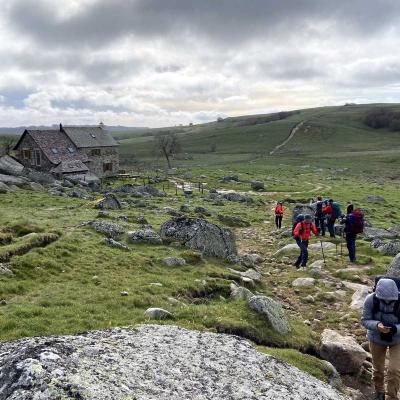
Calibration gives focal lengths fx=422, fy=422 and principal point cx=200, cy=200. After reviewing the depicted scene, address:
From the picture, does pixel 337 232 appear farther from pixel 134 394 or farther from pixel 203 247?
pixel 134 394

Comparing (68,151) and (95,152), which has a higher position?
(68,151)

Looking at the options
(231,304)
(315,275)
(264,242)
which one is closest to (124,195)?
(264,242)

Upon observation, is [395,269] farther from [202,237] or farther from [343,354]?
[202,237]

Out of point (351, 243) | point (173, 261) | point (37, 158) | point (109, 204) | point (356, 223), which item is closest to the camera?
point (173, 261)

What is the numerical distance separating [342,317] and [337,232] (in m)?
17.2

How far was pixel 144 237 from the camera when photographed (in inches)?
923

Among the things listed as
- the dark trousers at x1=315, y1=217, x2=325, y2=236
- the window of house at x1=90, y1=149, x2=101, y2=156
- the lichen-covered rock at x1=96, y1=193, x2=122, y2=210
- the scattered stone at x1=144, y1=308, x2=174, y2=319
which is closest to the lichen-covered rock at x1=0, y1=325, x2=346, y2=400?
the scattered stone at x1=144, y1=308, x2=174, y2=319

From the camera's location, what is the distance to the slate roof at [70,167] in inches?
2685

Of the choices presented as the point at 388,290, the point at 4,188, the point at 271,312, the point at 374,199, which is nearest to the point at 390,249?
the point at 271,312

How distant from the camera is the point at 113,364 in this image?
815 cm

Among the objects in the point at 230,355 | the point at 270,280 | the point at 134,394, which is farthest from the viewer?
the point at 270,280

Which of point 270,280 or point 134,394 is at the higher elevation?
point 134,394

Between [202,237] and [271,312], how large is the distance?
9.48 meters

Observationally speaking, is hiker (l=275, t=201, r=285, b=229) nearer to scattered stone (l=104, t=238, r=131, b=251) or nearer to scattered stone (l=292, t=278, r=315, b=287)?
scattered stone (l=292, t=278, r=315, b=287)
